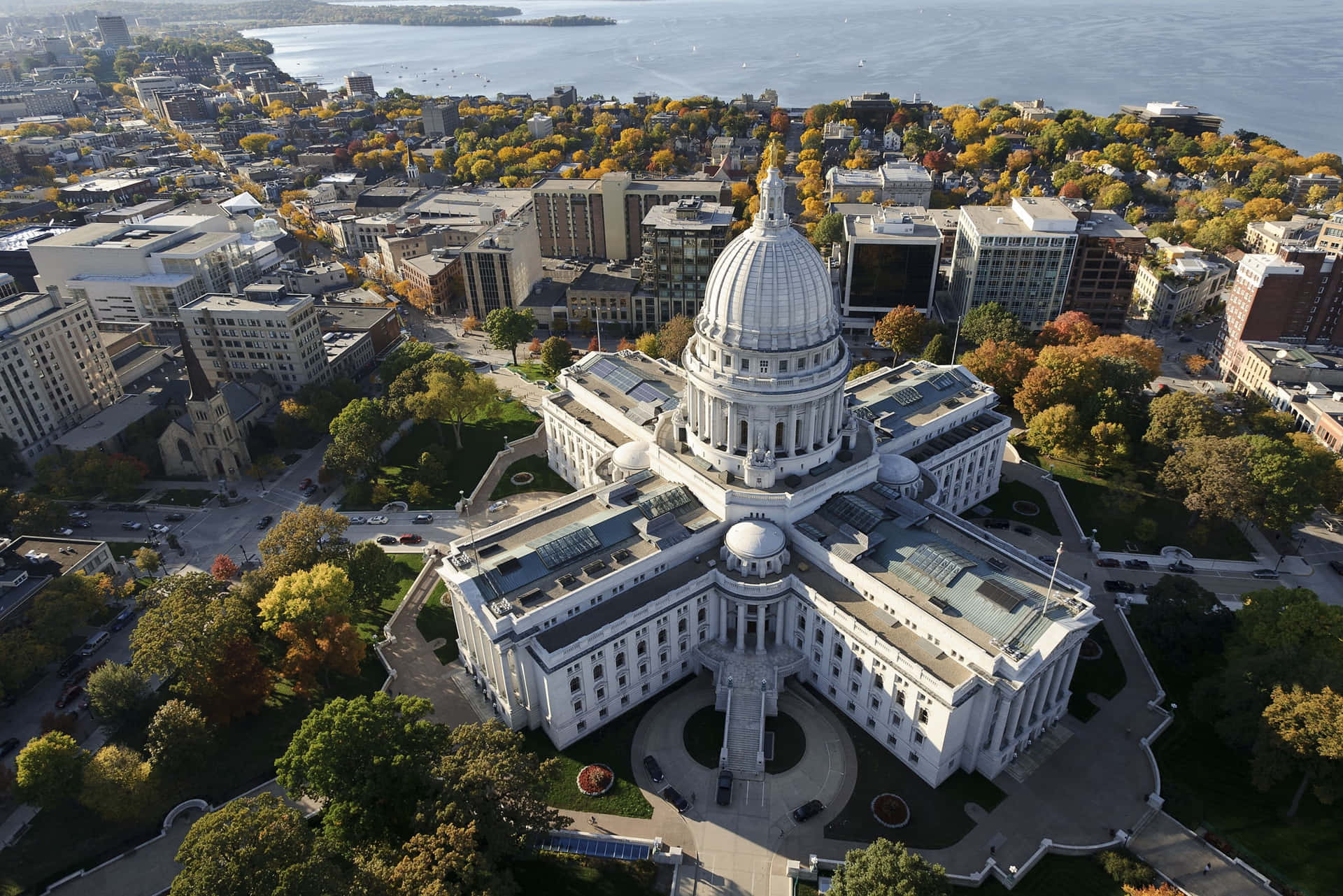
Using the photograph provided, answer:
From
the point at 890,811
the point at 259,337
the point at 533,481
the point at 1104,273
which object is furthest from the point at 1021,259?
the point at 259,337

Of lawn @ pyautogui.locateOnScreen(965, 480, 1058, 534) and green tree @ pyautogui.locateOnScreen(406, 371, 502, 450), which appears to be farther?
green tree @ pyautogui.locateOnScreen(406, 371, 502, 450)

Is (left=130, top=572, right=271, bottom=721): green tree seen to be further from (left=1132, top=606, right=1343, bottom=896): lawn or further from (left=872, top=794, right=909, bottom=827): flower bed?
(left=1132, top=606, right=1343, bottom=896): lawn

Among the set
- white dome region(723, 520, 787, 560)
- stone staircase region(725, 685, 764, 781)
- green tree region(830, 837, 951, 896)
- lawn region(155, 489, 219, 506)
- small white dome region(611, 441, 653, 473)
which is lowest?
lawn region(155, 489, 219, 506)

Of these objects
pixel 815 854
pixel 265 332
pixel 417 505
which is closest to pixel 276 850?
pixel 815 854

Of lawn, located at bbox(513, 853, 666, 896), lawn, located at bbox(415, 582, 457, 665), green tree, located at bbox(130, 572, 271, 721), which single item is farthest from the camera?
lawn, located at bbox(415, 582, 457, 665)

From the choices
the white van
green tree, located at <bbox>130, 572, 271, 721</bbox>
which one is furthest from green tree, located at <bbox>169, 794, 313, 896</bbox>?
the white van

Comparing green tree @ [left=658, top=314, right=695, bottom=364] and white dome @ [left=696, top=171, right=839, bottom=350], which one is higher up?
white dome @ [left=696, top=171, right=839, bottom=350]

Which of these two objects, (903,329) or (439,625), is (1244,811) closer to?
(439,625)
